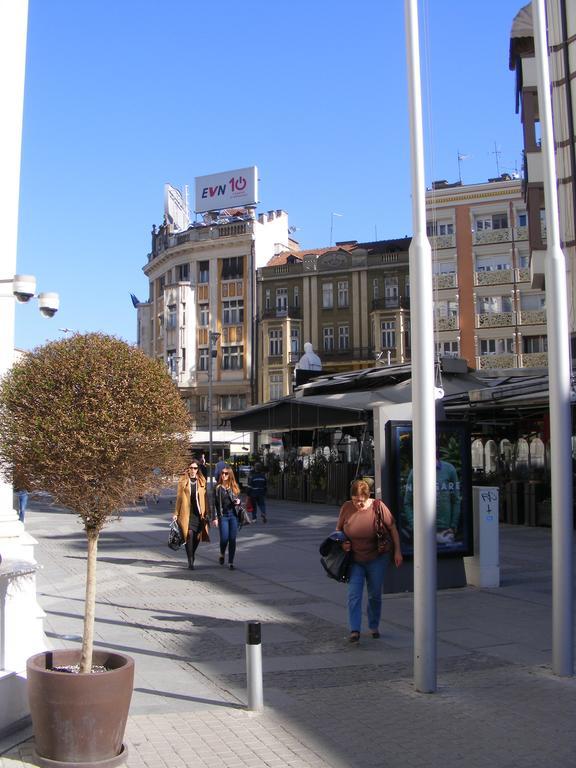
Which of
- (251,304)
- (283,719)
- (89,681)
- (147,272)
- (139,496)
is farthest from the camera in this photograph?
(147,272)

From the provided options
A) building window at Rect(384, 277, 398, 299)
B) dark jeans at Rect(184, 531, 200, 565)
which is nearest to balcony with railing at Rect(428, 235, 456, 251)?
building window at Rect(384, 277, 398, 299)

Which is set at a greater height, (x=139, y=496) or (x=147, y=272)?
(x=147, y=272)

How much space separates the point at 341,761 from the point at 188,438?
85.2 inches

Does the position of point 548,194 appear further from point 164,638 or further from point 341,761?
point 164,638

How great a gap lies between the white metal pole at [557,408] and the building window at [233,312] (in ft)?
206

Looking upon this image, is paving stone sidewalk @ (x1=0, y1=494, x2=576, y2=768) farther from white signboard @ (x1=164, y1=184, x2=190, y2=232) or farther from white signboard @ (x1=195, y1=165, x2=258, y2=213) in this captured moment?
white signboard @ (x1=164, y1=184, x2=190, y2=232)

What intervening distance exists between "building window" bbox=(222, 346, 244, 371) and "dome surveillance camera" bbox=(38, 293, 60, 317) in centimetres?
5739

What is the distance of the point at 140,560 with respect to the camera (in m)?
14.8

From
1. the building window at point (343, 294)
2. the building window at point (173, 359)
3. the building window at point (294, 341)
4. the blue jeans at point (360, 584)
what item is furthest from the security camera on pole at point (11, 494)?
the building window at point (173, 359)

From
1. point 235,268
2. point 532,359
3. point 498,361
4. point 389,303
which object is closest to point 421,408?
point 498,361

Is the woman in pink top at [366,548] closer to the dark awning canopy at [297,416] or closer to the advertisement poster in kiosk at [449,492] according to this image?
the advertisement poster in kiosk at [449,492]

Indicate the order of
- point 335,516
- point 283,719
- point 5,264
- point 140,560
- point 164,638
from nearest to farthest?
point 283,719, point 5,264, point 164,638, point 140,560, point 335,516

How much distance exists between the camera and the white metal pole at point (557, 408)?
6.93 metres

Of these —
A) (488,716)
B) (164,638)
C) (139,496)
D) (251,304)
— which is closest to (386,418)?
(164,638)
